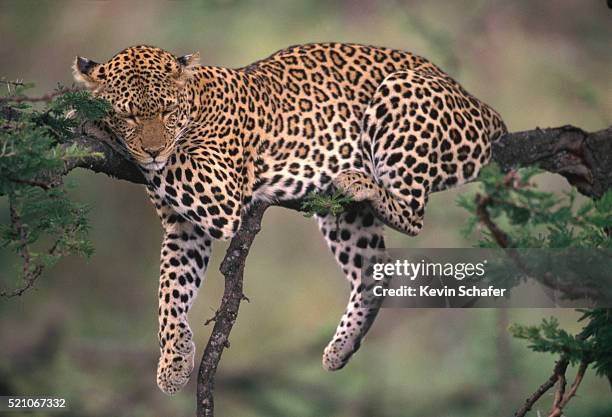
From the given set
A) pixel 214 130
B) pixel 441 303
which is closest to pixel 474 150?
pixel 441 303

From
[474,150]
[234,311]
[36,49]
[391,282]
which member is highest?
[36,49]

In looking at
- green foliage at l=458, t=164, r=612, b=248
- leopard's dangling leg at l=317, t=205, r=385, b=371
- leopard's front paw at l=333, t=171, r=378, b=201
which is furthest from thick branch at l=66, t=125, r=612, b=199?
green foliage at l=458, t=164, r=612, b=248

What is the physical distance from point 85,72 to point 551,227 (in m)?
2.73

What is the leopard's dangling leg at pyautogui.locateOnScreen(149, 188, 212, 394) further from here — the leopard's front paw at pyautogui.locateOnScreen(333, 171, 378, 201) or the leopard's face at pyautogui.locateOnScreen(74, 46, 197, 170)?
the leopard's front paw at pyautogui.locateOnScreen(333, 171, 378, 201)

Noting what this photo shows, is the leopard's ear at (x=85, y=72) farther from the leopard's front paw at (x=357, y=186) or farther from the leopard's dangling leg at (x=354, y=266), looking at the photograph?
→ the leopard's dangling leg at (x=354, y=266)

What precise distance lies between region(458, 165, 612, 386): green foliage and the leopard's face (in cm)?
180

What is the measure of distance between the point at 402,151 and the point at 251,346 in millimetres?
5946

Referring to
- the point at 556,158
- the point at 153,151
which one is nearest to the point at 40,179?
the point at 153,151

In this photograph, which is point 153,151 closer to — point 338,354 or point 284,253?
point 338,354

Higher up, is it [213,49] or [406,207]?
[213,49]

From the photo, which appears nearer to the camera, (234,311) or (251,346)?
(234,311)

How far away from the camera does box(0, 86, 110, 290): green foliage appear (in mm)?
4695

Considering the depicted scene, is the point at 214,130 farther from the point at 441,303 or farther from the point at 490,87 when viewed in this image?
the point at 490,87

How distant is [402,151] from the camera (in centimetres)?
673
